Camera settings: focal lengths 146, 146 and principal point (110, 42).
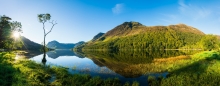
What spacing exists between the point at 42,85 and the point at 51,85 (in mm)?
1272

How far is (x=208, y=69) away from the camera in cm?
2944

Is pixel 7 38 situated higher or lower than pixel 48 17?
lower

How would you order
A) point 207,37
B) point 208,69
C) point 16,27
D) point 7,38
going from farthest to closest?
point 207,37, point 16,27, point 7,38, point 208,69

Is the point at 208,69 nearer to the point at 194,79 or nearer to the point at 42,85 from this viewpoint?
the point at 194,79

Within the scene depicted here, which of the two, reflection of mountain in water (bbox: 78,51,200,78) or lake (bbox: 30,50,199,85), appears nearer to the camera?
lake (bbox: 30,50,199,85)

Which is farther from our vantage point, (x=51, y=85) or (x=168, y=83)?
(x=168, y=83)

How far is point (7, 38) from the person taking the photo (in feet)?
213

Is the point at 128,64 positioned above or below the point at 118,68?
above

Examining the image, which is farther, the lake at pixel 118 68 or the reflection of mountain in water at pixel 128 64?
the reflection of mountain in water at pixel 128 64

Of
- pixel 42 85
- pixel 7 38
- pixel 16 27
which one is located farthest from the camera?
pixel 16 27

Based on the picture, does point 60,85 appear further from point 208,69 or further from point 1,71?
point 208,69

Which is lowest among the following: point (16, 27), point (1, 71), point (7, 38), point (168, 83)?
point (168, 83)

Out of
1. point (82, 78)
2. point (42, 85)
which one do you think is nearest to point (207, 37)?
point (82, 78)

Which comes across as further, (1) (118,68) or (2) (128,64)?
(2) (128,64)
